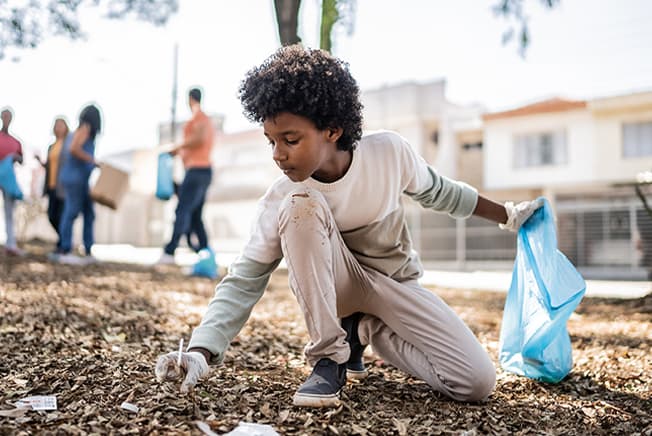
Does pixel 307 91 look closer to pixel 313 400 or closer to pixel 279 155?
pixel 279 155

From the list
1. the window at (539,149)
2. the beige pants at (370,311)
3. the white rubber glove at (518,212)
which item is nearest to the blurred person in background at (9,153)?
the beige pants at (370,311)

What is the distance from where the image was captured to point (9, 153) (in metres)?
6.24

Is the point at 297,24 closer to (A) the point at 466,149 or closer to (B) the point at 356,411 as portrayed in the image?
(B) the point at 356,411

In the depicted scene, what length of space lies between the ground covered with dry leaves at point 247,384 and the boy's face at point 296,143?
2.55ft

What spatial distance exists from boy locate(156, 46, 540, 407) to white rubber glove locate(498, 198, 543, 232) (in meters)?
0.13

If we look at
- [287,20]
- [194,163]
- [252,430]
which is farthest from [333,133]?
[194,163]

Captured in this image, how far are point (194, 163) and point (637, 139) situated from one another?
14.3 metres

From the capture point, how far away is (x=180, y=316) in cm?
379

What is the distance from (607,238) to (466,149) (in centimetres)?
618

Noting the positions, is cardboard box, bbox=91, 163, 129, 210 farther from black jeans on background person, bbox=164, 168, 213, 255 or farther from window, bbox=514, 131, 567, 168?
window, bbox=514, 131, 567, 168

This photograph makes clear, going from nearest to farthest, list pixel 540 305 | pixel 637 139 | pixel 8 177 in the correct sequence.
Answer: pixel 540 305 → pixel 8 177 → pixel 637 139

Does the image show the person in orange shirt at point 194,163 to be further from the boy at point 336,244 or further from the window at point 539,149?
the window at point 539,149

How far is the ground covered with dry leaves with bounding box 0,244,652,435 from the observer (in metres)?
1.81

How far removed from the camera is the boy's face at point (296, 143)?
6.31 feet
